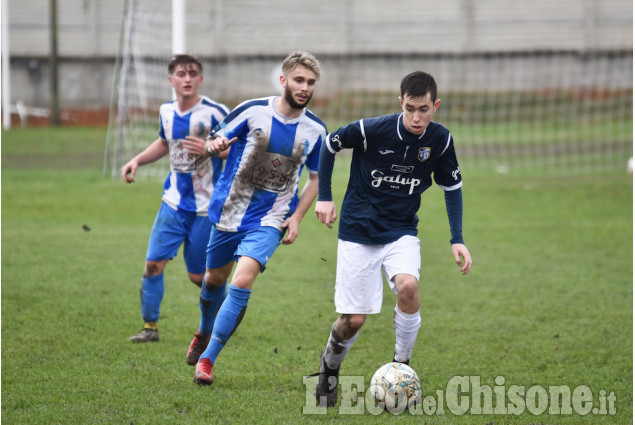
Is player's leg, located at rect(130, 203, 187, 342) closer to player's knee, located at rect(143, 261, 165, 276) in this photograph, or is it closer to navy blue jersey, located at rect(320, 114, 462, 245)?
player's knee, located at rect(143, 261, 165, 276)

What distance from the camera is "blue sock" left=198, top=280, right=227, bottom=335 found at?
5462mm

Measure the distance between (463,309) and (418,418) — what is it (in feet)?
8.95

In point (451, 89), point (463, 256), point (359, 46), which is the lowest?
point (463, 256)

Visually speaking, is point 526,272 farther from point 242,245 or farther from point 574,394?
point 242,245

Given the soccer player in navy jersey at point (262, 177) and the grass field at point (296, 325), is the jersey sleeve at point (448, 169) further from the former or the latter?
the grass field at point (296, 325)

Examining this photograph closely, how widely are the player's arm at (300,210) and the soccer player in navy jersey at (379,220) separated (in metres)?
0.42

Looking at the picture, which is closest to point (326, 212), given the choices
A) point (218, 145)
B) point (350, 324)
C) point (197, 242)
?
point (350, 324)

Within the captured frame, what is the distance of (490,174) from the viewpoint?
16.8 m

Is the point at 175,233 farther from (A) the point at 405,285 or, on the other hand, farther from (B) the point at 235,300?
(A) the point at 405,285

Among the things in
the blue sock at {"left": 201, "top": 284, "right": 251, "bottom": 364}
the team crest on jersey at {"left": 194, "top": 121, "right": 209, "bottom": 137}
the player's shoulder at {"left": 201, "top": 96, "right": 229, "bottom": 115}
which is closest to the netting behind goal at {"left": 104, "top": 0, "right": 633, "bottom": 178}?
the player's shoulder at {"left": 201, "top": 96, "right": 229, "bottom": 115}

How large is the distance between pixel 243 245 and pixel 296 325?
1.57m

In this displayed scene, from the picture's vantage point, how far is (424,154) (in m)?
4.68

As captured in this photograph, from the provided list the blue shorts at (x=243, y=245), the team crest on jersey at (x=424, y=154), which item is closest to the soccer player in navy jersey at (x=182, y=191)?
the blue shorts at (x=243, y=245)

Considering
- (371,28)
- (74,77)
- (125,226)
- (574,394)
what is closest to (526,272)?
(574,394)
